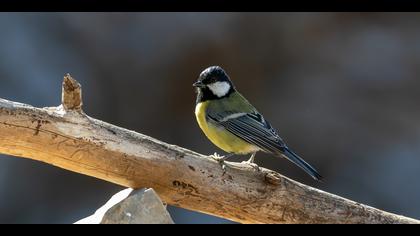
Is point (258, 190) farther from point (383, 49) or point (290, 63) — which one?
point (383, 49)

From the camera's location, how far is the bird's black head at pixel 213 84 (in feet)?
10.7

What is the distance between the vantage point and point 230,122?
3143 mm

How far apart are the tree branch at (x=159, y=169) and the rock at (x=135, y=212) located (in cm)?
21

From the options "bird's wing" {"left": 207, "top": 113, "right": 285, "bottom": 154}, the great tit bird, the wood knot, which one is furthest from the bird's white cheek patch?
the wood knot

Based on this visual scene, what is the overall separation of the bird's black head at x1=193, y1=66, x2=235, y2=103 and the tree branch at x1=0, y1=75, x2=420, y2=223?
0.81m

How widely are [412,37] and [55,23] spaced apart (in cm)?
287

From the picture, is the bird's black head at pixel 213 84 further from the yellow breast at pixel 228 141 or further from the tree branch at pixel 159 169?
the tree branch at pixel 159 169

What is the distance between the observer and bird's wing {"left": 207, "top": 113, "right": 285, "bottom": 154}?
2.98 meters

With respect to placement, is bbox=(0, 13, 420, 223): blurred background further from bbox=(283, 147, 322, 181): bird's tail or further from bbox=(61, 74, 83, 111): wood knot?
bbox=(61, 74, 83, 111): wood knot

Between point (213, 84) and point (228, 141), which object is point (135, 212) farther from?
point (213, 84)

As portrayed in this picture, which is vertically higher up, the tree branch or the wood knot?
the wood knot

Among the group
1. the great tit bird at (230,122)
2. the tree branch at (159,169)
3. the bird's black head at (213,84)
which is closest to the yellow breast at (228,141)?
the great tit bird at (230,122)

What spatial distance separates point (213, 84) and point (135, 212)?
4.15 feet
